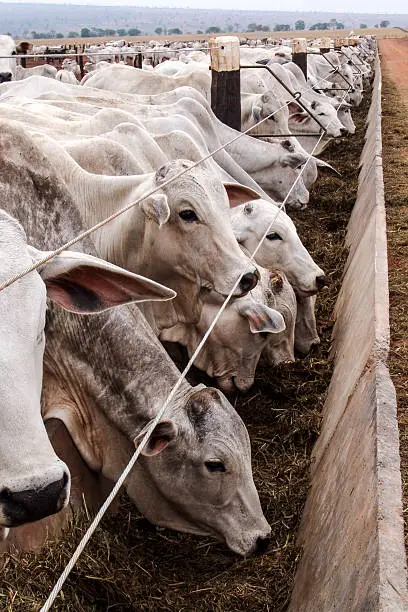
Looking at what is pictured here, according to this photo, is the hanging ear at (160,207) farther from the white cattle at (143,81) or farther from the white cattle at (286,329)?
the white cattle at (143,81)

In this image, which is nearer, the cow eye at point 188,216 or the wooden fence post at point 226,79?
the cow eye at point 188,216

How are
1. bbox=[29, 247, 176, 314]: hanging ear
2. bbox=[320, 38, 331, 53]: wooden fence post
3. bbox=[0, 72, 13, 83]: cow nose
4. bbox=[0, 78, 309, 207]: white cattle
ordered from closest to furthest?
bbox=[29, 247, 176, 314]: hanging ear, bbox=[0, 78, 309, 207]: white cattle, bbox=[0, 72, 13, 83]: cow nose, bbox=[320, 38, 331, 53]: wooden fence post

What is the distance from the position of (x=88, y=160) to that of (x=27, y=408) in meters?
3.01

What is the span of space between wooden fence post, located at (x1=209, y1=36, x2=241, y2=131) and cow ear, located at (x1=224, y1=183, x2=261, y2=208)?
2480mm

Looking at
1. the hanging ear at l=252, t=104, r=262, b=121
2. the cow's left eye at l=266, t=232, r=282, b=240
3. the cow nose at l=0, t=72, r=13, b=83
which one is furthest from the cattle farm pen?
the cow nose at l=0, t=72, r=13, b=83

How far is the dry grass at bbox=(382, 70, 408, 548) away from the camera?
12.8 ft

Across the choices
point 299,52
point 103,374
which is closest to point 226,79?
point 103,374

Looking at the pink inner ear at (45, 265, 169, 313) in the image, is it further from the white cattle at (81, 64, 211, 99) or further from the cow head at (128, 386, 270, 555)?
the white cattle at (81, 64, 211, 99)

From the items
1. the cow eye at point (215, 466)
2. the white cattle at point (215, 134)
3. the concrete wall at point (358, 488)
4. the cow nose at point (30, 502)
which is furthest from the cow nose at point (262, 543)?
the white cattle at point (215, 134)

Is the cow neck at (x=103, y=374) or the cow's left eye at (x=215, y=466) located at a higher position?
the cow neck at (x=103, y=374)

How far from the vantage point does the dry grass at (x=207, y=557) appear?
3.09 m

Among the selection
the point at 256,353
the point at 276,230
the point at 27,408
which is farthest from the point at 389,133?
the point at 27,408

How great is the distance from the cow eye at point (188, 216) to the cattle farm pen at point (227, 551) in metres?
1.16

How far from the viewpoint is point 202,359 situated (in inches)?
208
